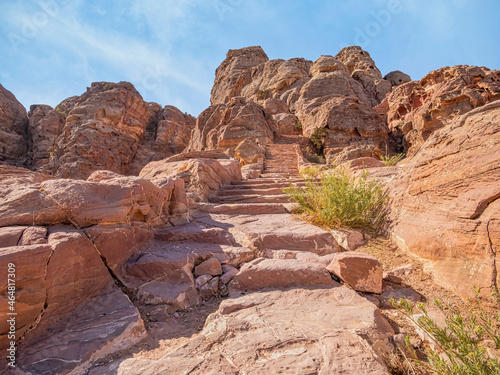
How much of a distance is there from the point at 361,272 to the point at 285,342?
97 centimetres

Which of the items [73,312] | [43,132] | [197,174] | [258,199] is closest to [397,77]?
[258,199]

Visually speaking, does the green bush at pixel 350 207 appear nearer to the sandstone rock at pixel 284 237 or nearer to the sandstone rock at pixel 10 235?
the sandstone rock at pixel 284 237

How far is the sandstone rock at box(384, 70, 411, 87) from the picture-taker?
30.3m

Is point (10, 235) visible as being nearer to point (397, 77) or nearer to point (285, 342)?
point (285, 342)

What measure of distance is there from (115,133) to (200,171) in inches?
725

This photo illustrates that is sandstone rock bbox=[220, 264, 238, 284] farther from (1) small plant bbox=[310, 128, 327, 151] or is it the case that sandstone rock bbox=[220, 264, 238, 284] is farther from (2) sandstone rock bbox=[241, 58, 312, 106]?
(2) sandstone rock bbox=[241, 58, 312, 106]

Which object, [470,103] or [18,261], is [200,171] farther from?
[470,103]

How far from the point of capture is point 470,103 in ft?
36.4

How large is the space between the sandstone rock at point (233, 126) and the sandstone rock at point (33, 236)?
12581 mm

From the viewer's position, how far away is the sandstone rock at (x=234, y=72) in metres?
31.2

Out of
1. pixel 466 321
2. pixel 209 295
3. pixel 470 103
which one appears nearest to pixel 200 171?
pixel 209 295

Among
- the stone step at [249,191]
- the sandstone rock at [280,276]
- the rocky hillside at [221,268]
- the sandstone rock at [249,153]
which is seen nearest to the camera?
the rocky hillside at [221,268]

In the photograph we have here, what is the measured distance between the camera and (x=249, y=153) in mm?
11289

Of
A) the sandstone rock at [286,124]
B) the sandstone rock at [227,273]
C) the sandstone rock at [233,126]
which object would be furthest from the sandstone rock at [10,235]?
the sandstone rock at [286,124]
